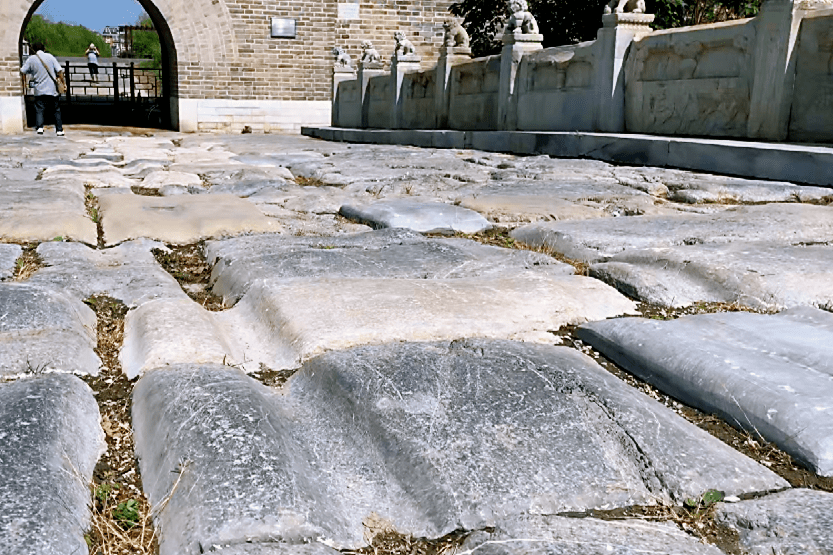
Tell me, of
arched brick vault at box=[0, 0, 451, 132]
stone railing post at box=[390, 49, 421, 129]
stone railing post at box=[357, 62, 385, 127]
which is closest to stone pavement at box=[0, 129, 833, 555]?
stone railing post at box=[390, 49, 421, 129]

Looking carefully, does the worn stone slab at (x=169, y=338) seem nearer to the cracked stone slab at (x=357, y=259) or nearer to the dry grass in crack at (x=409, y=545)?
the cracked stone slab at (x=357, y=259)

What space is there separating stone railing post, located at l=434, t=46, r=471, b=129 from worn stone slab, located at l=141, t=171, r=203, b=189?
20.2 feet

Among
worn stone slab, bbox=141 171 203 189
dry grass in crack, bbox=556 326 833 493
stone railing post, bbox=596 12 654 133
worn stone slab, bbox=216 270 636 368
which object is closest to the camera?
dry grass in crack, bbox=556 326 833 493

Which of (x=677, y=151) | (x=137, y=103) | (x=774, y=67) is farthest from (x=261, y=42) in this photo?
(x=774, y=67)

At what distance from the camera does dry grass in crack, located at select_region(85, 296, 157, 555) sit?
987 mm

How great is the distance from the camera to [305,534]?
3.18 feet

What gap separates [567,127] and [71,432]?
7.58 meters

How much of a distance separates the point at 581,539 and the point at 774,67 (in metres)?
5.79

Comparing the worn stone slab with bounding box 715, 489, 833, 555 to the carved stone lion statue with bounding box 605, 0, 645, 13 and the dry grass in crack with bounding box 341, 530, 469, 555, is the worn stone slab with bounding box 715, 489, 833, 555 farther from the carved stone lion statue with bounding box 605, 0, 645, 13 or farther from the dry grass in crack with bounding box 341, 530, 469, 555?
the carved stone lion statue with bounding box 605, 0, 645, 13

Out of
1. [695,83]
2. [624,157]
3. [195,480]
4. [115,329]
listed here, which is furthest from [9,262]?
[695,83]

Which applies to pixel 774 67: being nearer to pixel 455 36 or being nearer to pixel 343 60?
pixel 455 36

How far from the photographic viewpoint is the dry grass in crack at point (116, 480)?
99 centimetres

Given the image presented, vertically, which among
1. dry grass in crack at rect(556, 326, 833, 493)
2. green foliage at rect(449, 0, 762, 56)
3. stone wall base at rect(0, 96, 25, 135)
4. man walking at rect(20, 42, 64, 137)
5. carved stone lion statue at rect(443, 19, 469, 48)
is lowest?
stone wall base at rect(0, 96, 25, 135)

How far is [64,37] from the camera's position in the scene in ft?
117
